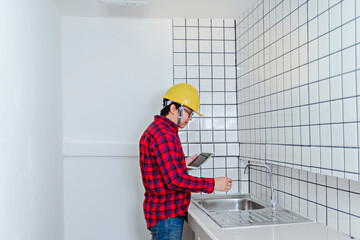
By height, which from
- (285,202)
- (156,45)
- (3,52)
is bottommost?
(285,202)

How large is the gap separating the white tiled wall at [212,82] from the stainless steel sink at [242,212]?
0.24 m

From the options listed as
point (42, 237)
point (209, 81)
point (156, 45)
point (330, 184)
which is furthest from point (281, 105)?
point (42, 237)

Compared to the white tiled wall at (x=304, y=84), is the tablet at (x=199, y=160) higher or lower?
lower

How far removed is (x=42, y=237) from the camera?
214 centimetres

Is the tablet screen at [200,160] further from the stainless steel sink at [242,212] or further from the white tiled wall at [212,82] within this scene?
the white tiled wall at [212,82]

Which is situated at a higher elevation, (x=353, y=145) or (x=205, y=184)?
(x=353, y=145)

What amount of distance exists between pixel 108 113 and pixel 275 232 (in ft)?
5.43

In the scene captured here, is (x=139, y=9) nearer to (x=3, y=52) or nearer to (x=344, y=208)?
(x=3, y=52)

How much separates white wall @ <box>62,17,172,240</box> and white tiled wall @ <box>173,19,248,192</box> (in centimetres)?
17

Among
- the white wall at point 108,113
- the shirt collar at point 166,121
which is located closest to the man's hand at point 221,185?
the shirt collar at point 166,121

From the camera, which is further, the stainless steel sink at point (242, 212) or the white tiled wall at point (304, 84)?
the stainless steel sink at point (242, 212)

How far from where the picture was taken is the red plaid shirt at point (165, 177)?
195 cm

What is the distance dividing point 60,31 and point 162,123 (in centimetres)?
130

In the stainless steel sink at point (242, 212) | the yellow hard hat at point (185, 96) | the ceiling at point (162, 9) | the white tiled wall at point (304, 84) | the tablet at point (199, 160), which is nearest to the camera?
the white tiled wall at point (304, 84)
